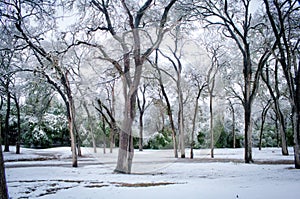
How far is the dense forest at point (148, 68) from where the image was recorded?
35.9 ft

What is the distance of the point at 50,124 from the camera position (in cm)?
3027

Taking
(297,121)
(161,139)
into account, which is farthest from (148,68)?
(161,139)

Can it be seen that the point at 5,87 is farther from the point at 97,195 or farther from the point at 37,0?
the point at 97,195

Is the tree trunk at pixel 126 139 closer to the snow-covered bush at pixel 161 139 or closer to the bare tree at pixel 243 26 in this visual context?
the bare tree at pixel 243 26

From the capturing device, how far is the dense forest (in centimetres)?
1093

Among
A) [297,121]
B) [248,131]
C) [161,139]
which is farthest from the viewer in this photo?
[161,139]

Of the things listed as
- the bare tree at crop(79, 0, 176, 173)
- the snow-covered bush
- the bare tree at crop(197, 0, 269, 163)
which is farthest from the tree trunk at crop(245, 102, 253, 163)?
the snow-covered bush

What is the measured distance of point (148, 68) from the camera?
58.6 ft

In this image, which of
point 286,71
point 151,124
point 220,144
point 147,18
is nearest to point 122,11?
point 147,18

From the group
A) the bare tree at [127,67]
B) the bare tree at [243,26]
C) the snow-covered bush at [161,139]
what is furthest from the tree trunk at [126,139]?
the snow-covered bush at [161,139]

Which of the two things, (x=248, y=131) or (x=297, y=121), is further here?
(x=248, y=131)

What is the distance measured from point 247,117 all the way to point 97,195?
942 cm

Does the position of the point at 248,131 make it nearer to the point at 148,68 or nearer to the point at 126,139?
the point at 126,139

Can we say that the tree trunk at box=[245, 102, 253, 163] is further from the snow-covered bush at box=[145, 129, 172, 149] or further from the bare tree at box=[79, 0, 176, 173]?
the snow-covered bush at box=[145, 129, 172, 149]
